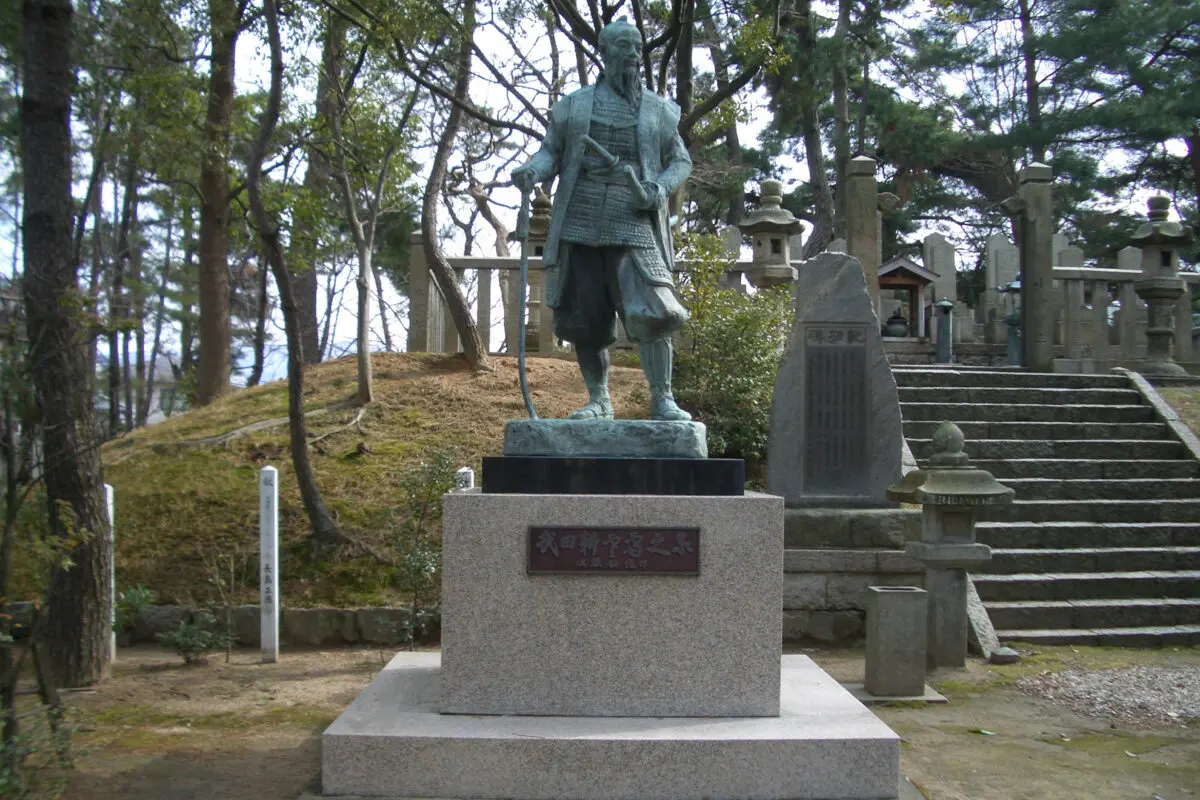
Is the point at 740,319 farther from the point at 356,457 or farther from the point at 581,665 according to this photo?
the point at 581,665

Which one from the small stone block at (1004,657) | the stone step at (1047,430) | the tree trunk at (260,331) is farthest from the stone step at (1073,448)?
the tree trunk at (260,331)

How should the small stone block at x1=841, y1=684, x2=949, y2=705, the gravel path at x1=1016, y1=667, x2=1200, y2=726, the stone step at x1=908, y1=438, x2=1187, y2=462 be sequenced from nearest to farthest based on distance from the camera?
the gravel path at x1=1016, y1=667, x2=1200, y2=726 → the small stone block at x1=841, y1=684, x2=949, y2=705 → the stone step at x1=908, y1=438, x2=1187, y2=462

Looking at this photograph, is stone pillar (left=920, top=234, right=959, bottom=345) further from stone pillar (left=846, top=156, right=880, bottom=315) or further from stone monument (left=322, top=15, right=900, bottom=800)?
stone monument (left=322, top=15, right=900, bottom=800)

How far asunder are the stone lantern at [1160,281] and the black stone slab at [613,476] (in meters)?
9.62

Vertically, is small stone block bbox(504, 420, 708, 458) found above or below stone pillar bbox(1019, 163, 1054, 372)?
below

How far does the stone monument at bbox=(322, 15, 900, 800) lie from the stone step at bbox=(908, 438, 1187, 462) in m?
5.31

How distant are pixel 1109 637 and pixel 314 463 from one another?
6.59 metres

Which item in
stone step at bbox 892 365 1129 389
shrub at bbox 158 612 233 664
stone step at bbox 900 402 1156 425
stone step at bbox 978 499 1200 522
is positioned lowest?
shrub at bbox 158 612 233 664

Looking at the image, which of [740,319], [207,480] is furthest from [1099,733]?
[207,480]

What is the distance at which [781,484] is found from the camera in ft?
25.2

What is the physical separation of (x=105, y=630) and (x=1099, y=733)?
5594 mm

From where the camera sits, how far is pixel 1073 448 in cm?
915

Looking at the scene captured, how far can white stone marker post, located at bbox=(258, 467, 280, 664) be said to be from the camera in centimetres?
673

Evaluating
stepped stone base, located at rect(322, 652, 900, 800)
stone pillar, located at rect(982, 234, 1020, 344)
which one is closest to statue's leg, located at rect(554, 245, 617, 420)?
stepped stone base, located at rect(322, 652, 900, 800)
